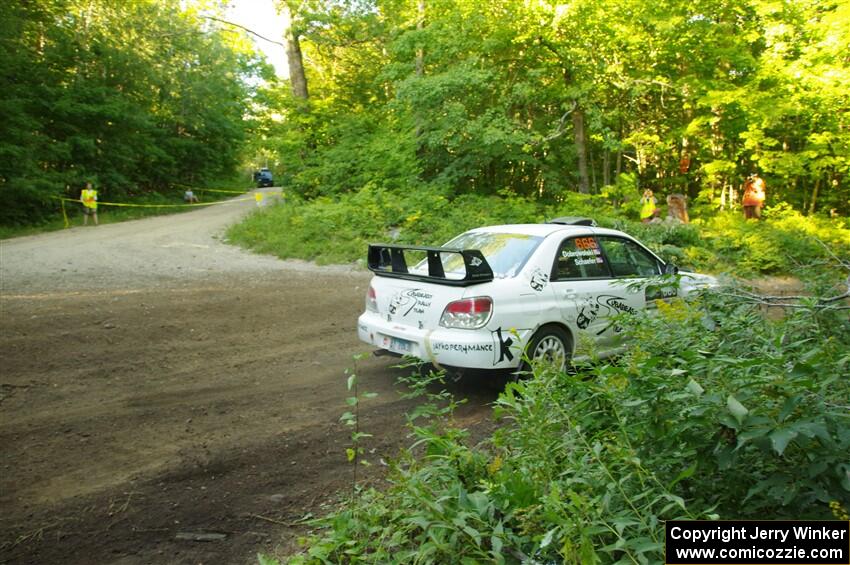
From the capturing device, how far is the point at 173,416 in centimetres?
512

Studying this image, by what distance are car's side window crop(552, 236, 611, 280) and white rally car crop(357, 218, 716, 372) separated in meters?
0.01

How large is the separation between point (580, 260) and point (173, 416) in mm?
4140

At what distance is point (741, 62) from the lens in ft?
54.9

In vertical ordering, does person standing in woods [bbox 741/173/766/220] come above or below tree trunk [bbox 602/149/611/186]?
below

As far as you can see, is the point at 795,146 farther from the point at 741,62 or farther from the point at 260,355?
the point at 260,355

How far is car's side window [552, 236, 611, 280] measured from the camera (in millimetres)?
5867

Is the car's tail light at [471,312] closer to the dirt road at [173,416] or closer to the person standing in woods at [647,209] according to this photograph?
the dirt road at [173,416]

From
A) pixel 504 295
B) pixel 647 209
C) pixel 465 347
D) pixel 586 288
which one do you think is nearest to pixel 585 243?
pixel 586 288

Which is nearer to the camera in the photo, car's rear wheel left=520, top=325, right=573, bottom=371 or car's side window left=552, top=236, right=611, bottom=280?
car's rear wheel left=520, top=325, right=573, bottom=371

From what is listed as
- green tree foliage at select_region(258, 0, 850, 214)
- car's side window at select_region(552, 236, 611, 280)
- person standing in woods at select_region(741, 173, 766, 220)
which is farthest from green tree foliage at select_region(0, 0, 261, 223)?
person standing in woods at select_region(741, 173, 766, 220)

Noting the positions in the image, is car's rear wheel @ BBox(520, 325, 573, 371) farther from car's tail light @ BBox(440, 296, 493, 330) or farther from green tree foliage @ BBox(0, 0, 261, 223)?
green tree foliage @ BBox(0, 0, 261, 223)

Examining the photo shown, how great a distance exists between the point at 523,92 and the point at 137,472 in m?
15.6

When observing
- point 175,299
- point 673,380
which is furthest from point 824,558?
point 175,299

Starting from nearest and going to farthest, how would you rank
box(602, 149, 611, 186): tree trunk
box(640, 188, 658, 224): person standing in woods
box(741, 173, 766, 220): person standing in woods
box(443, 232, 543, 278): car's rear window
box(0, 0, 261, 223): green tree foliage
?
box(443, 232, 543, 278): car's rear window
box(640, 188, 658, 224): person standing in woods
box(741, 173, 766, 220): person standing in woods
box(0, 0, 261, 223): green tree foliage
box(602, 149, 611, 186): tree trunk
